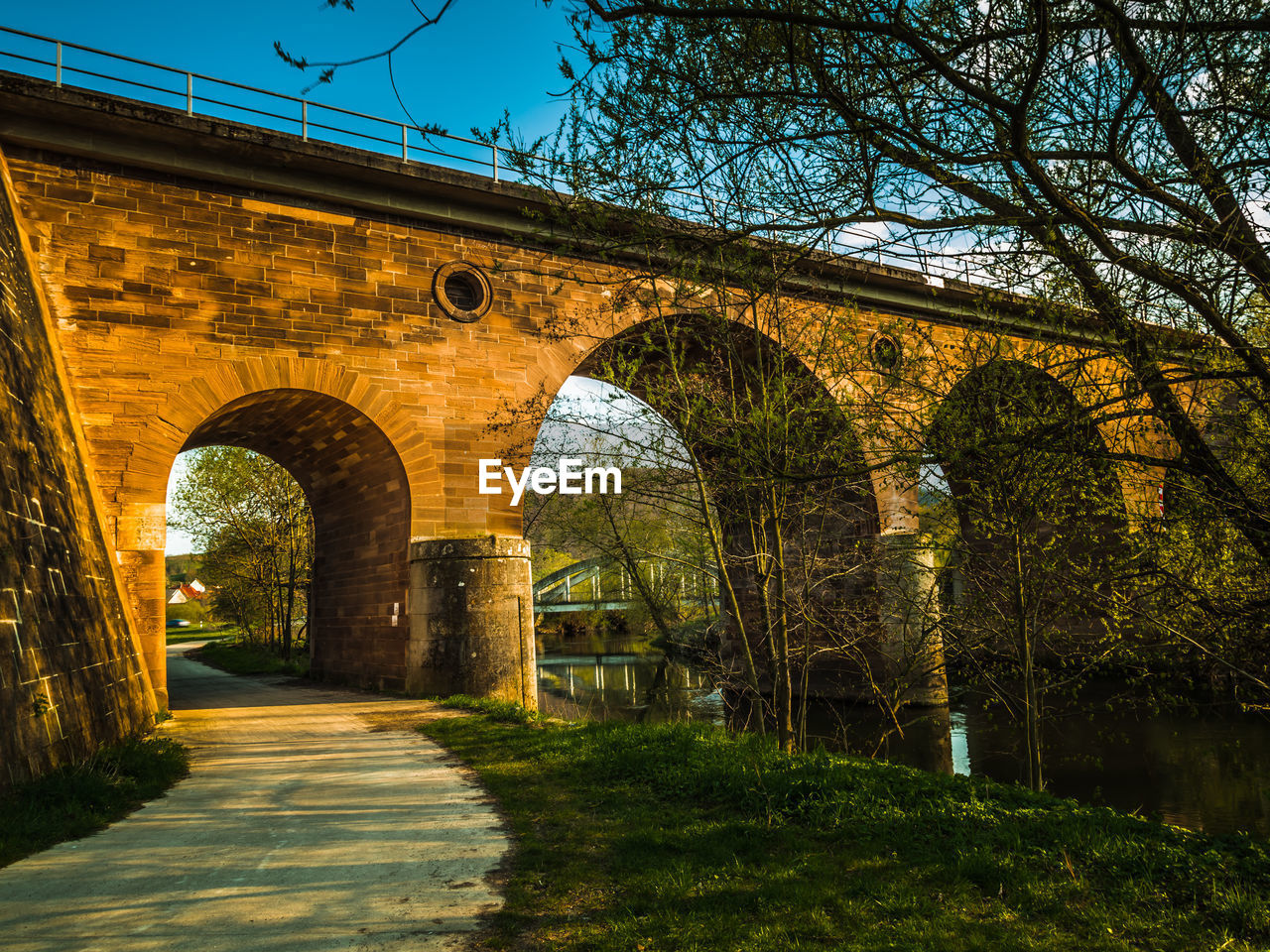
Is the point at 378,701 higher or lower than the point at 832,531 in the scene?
lower

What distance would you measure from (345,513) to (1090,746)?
11.7 m

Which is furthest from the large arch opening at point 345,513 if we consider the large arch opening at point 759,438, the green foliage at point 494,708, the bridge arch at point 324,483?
the large arch opening at point 759,438

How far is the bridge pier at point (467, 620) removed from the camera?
1050 centimetres

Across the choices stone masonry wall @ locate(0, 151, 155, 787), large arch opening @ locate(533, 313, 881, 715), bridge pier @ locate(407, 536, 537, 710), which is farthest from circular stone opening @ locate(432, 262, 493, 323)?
stone masonry wall @ locate(0, 151, 155, 787)

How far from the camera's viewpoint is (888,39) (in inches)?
149

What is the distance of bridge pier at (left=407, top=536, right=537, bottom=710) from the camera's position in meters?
10.5

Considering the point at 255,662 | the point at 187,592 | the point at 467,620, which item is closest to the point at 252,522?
the point at 255,662

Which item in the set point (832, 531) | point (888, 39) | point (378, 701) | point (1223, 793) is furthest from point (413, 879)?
point (832, 531)

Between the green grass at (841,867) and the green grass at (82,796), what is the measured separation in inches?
88.1

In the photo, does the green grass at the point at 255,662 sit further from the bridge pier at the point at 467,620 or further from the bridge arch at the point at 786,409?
the bridge arch at the point at 786,409

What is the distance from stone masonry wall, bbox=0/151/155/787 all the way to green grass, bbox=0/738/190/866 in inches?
5.1

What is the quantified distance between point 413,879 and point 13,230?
828 centimetres

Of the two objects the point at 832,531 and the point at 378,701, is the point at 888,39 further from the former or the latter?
the point at 832,531

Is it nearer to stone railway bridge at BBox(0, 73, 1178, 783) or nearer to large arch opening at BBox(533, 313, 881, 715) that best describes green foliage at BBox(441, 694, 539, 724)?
stone railway bridge at BBox(0, 73, 1178, 783)
